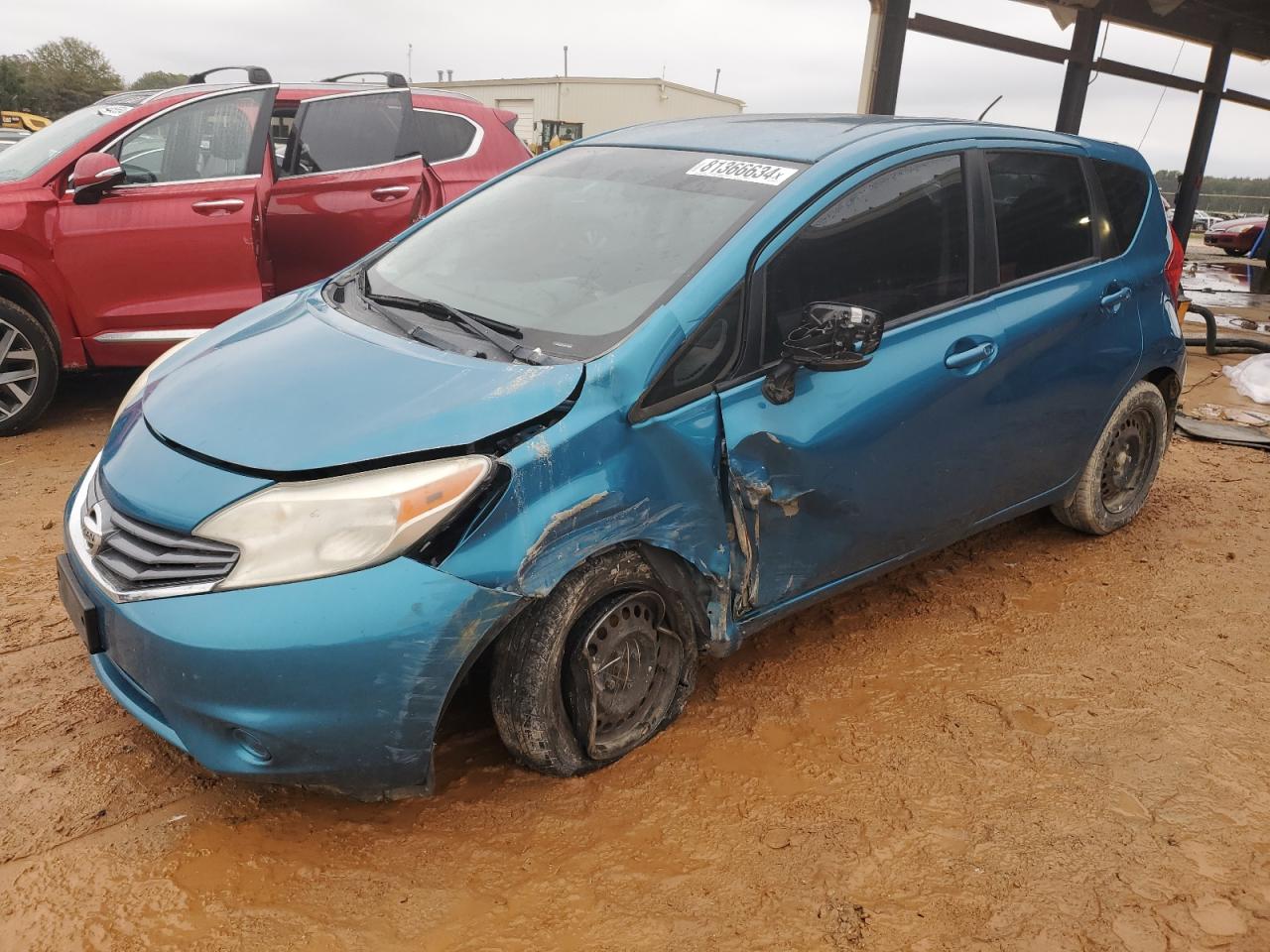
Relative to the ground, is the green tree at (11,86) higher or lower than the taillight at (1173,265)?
lower

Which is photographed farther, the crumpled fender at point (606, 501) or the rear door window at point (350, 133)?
the rear door window at point (350, 133)

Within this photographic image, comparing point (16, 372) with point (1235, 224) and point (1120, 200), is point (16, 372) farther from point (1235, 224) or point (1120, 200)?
point (1235, 224)

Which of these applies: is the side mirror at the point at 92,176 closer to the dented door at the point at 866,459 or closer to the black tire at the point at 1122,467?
the dented door at the point at 866,459

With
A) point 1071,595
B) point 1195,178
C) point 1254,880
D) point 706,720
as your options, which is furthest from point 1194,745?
point 1195,178

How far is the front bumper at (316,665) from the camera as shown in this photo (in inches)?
82.0

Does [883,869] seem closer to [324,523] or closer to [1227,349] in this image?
[324,523]

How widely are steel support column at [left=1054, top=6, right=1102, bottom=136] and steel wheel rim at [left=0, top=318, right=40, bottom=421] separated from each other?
9.66m

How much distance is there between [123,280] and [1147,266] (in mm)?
5043

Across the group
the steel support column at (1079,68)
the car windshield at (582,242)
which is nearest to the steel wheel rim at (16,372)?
the car windshield at (582,242)

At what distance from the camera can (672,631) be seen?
271 centimetres

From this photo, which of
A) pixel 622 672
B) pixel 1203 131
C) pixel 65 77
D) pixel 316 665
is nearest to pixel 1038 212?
pixel 622 672

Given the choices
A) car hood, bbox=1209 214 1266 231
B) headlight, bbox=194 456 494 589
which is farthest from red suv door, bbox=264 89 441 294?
car hood, bbox=1209 214 1266 231

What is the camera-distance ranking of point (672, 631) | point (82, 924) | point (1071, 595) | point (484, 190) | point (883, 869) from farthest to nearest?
1. point (1071, 595)
2. point (484, 190)
3. point (672, 631)
4. point (883, 869)
5. point (82, 924)

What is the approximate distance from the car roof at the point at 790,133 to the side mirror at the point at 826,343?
61cm
